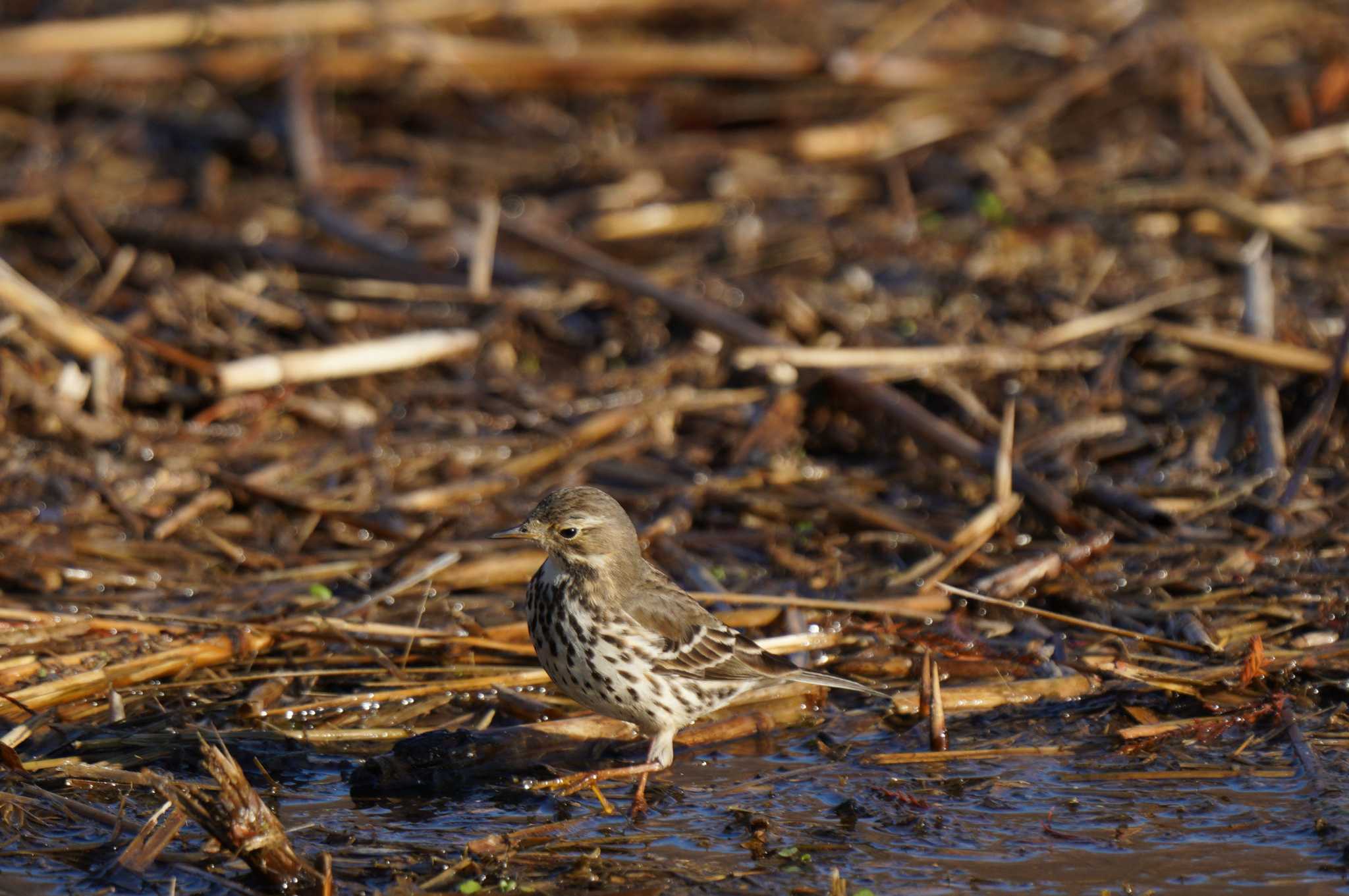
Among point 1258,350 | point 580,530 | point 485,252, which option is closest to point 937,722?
point 580,530

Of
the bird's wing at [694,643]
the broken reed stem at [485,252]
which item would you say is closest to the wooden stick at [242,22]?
the broken reed stem at [485,252]

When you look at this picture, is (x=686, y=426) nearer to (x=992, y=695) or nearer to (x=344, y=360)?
(x=344, y=360)

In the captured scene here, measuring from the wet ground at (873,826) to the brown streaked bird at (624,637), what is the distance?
0.30 metres

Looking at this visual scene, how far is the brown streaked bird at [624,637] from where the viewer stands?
5.86m

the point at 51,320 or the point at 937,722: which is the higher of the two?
the point at 51,320

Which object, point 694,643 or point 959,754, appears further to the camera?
point 694,643

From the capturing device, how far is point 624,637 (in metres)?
5.95

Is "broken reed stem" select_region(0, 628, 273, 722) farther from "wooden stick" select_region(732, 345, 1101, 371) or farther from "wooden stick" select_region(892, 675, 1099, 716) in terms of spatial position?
"wooden stick" select_region(732, 345, 1101, 371)

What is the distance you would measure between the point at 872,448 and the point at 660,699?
3049 mm

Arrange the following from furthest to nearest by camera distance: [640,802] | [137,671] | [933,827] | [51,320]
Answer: [51,320] → [137,671] → [640,802] → [933,827]

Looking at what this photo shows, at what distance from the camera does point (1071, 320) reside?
9266 millimetres

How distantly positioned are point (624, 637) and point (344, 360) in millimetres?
3161

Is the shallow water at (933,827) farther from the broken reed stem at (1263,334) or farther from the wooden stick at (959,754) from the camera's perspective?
the broken reed stem at (1263,334)

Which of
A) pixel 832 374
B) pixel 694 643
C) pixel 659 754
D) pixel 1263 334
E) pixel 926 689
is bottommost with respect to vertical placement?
pixel 659 754
